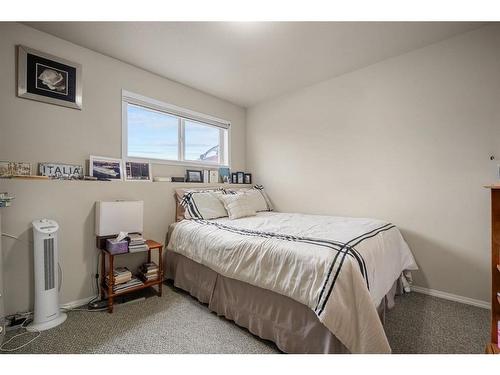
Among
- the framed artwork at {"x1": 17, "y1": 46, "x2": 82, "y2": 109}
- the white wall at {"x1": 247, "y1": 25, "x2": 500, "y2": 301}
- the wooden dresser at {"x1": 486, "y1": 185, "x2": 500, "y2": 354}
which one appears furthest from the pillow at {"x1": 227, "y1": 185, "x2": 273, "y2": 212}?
the wooden dresser at {"x1": 486, "y1": 185, "x2": 500, "y2": 354}

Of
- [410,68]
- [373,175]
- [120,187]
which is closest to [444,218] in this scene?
[373,175]

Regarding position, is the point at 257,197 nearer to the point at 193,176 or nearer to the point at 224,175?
the point at 224,175

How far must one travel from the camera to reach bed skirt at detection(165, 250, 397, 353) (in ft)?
4.27

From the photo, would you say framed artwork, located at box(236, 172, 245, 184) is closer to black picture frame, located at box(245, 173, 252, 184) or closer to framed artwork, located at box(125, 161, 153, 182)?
black picture frame, located at box(245, 173, 252, 184)

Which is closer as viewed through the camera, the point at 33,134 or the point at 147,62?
the point at 33,134

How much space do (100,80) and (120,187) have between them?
112 centimetres

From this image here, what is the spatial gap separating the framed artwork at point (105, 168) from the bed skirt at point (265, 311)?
1.22m

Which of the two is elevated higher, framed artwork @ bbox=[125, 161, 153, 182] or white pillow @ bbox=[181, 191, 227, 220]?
framed artwork @ bbox=[125, 161, 153, 182]

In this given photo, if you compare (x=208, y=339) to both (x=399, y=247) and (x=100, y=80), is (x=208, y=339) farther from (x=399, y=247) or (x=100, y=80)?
(x=100, y=80)

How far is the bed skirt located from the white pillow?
1.82 feet

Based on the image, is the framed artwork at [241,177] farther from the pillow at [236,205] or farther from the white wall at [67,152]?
the white wall at [67,152]

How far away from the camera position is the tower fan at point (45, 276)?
1.66 meters

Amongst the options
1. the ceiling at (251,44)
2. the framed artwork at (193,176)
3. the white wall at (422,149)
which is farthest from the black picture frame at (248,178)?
the ceiling at (251,44)

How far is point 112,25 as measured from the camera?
→ 6.20ft
